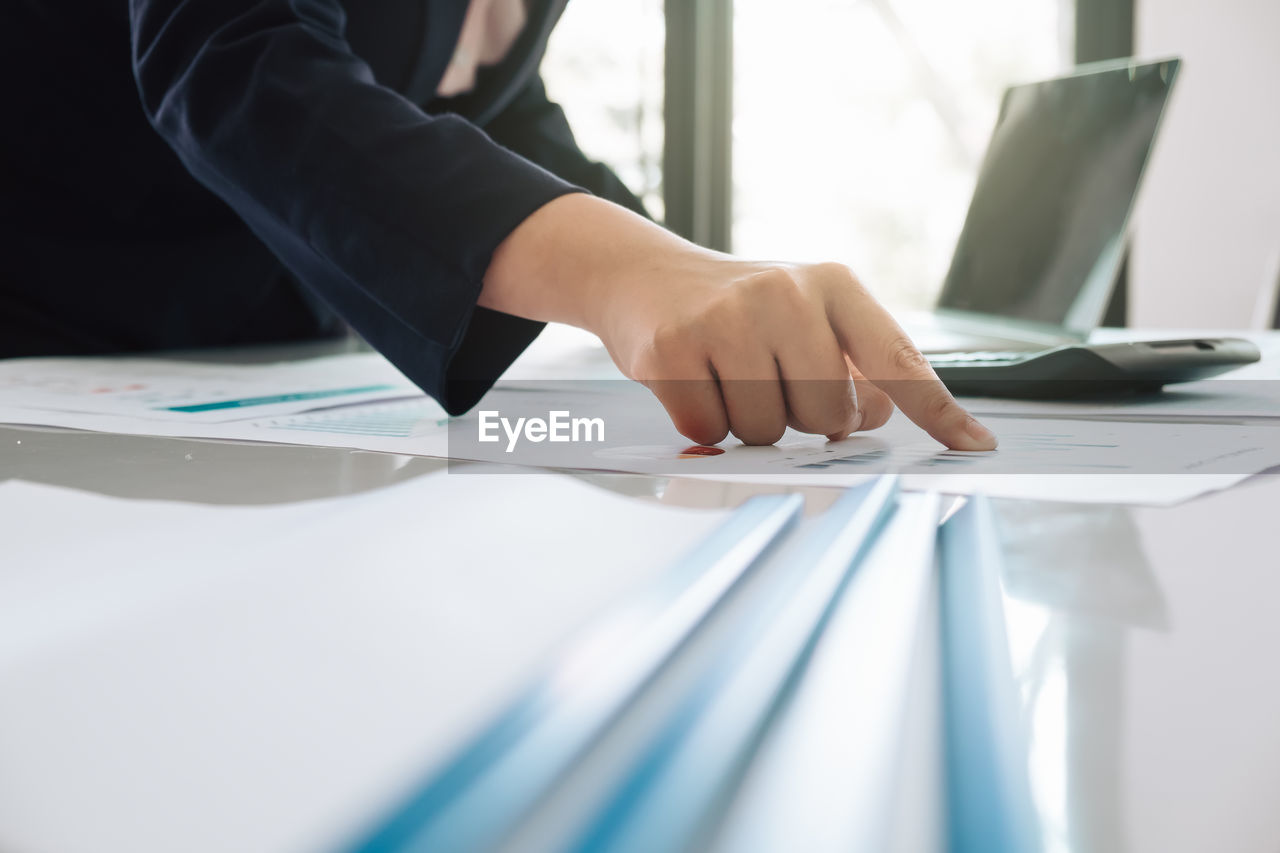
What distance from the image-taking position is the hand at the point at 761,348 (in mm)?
360

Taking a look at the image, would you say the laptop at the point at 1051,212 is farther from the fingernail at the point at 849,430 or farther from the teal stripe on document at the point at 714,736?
the teal stripe on document at the point at 714,736

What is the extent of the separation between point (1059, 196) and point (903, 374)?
23.6 inches

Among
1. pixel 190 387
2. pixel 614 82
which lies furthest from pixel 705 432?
pixel 614 82

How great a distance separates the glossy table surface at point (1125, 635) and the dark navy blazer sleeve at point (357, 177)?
0.14m

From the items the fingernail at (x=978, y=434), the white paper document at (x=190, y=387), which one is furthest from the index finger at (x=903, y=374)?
the white paper document at (x=190, y=387)

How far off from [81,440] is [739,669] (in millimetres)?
356

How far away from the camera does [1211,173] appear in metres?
1.82

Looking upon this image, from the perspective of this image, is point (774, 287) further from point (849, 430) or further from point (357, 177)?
point (357, 177)

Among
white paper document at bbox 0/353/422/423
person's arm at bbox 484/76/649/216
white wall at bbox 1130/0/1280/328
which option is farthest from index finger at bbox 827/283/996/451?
white wall at bbox 1130/0/1280/328

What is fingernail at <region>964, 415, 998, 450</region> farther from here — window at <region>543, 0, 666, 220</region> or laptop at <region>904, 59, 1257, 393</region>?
window at <region>543, 0, 666, 220</region>

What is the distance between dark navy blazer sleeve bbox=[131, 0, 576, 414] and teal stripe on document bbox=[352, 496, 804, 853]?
0.31 meters

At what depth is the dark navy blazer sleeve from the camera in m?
0.45

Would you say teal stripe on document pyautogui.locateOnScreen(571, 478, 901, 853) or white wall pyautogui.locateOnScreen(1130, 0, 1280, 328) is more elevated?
white wall pyautogui.locateOnScreen(1130, 0, 1280, 328)

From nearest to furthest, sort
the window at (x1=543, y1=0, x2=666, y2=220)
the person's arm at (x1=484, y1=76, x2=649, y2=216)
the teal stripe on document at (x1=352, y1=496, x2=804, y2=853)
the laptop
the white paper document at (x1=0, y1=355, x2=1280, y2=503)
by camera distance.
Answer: the teal stripe on document at (x1=352, y1=496, x2=804, y2=853) < the white paper document at (x1=0, y1=355, x2=1280, y2=503) < the laptop < the person's arm at (x1=484, y1=76, x2=649, y2=216) < the window at (x1=543, y1=0, x2=666, y2=220)
